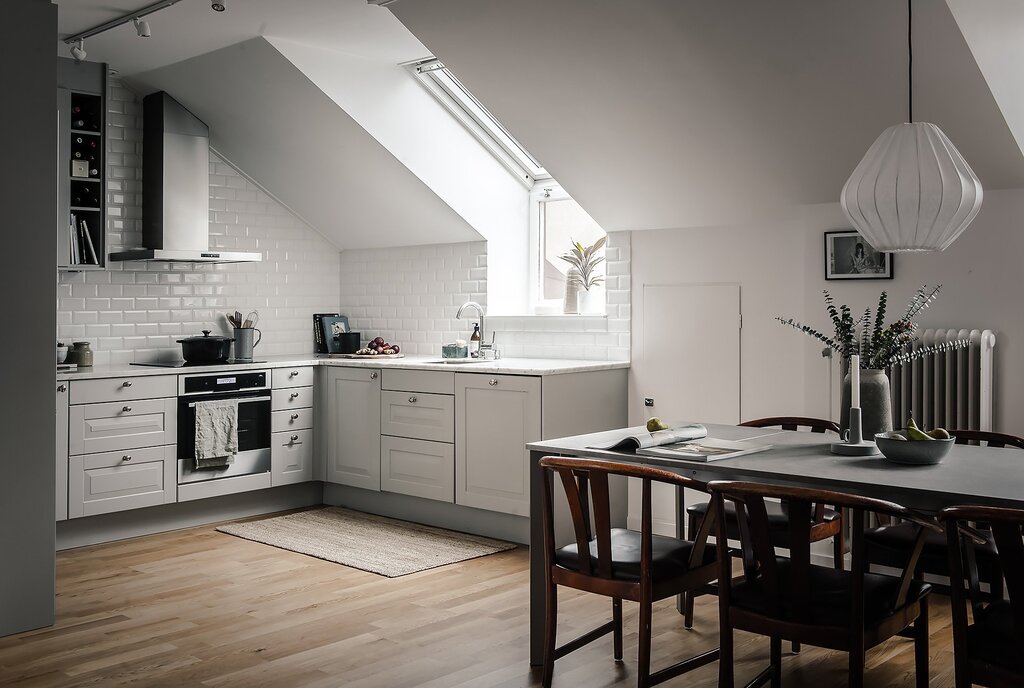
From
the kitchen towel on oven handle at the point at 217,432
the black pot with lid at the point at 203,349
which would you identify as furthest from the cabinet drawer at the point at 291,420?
the black pot with lid at the point at 203,349

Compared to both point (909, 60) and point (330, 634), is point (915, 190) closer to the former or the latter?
point (909, 60)

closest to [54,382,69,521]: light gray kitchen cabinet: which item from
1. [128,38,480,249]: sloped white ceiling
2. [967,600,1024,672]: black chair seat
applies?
[128,38,480,249]: sloped white ceiling

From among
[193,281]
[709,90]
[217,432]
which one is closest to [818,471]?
[709,90]

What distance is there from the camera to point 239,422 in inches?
226

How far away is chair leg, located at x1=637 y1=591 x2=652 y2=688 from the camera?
2865 mm

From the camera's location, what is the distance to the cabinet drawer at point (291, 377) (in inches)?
235

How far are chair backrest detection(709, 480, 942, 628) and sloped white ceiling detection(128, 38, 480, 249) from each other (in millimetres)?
3823

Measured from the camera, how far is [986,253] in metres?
4.16

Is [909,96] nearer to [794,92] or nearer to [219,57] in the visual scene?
[794,92]

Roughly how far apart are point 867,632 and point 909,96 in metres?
2.18

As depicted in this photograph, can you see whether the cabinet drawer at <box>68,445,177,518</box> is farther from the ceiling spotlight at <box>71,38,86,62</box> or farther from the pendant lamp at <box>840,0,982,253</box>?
the pendant lamp at <box>840,0,982,253</box>

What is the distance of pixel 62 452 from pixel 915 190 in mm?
4300

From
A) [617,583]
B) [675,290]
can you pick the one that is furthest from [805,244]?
[617,583]

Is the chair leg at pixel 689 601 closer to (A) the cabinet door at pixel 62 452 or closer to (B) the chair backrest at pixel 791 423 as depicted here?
(B) the chair backrest at pixel 791 423
